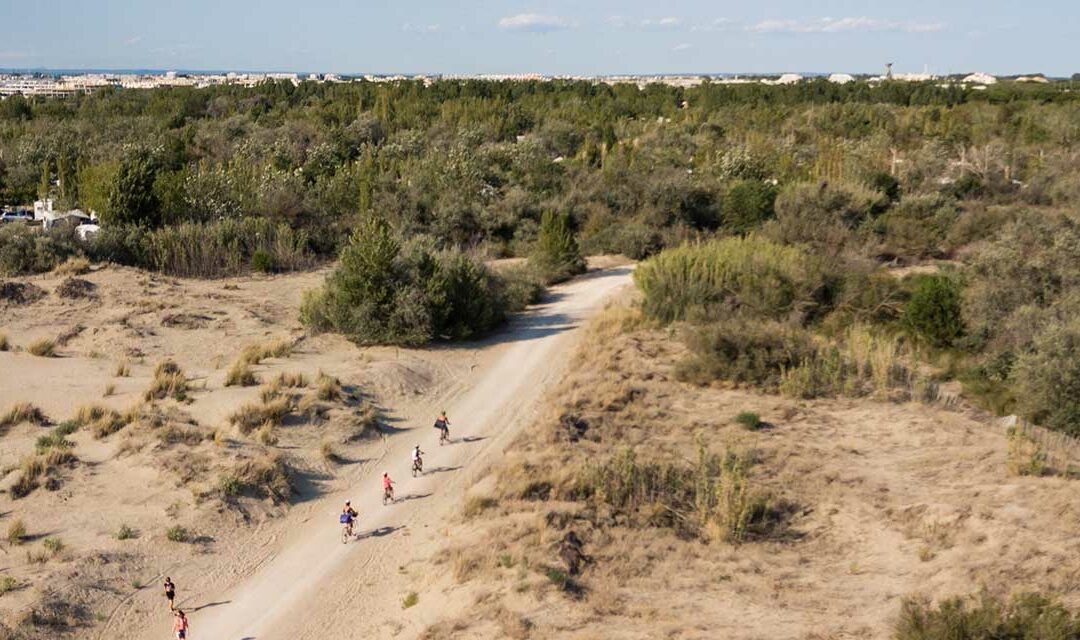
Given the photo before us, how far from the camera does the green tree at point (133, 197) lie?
3488 centimetres

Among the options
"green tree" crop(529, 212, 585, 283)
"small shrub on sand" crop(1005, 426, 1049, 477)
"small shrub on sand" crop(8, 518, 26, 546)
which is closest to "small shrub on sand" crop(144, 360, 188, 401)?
"small shrub on sand" crop(8, 518, 26, 546)

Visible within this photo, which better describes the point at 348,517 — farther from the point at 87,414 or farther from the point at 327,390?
the point at 87,414

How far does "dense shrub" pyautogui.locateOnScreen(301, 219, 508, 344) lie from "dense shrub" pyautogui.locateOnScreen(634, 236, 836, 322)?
5.06 m

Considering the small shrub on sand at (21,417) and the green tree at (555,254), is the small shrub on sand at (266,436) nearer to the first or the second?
the small shrub on sand at (21,417)

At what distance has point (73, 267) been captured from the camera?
102ft

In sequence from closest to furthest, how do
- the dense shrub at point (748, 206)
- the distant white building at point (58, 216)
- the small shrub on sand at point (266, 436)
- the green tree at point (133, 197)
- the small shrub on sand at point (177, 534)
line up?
the small shrub on sand at point (177, 534), the small shrub on sand at point (266, 436), the green tree at point (133, 197), the distant white building at point (58, 216), the dense shrub at point (748, 206)

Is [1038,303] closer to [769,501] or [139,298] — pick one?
[769,501]

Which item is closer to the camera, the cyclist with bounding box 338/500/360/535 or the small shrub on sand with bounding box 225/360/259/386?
the cyclist with bounding box 338/500/360/535

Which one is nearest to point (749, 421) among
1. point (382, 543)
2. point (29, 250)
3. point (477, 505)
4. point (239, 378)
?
point (477, 505)

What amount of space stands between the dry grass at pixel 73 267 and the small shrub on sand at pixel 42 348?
8232 mm

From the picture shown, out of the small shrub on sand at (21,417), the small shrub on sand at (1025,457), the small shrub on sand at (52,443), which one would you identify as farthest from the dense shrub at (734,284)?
the small shrub on sand at (21,417)

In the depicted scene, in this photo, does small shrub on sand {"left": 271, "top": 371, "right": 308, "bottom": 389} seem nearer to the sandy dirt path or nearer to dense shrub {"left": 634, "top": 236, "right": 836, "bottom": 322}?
the sandy dirt path

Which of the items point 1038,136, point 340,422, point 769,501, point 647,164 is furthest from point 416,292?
point 1038,136

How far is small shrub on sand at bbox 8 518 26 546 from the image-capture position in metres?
14.2
